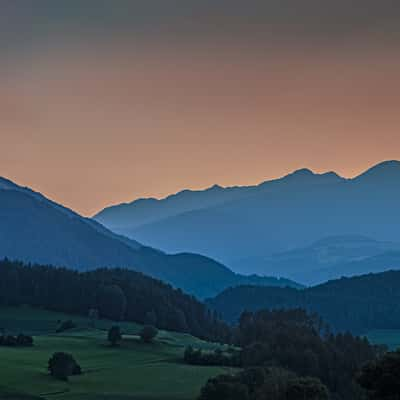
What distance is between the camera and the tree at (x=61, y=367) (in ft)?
361

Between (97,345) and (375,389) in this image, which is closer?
(375,389)

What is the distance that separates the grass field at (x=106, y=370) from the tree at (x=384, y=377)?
35141 mm

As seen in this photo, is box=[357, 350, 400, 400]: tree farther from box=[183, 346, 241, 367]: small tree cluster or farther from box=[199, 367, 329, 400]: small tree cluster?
box=[183, 346, 241, 367]: small tree cluster

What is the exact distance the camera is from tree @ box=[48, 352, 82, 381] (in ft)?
361

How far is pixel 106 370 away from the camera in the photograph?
396 feet

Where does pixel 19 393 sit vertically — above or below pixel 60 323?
Answer: below

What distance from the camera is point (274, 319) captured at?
185 metres

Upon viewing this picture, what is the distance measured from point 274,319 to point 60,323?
147ft

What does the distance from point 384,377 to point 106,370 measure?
6266cm

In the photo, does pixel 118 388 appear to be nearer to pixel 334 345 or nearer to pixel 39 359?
pixel 39 359

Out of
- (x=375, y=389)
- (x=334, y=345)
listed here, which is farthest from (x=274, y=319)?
(x=375, y=389)

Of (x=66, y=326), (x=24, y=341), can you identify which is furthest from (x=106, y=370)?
(x=66, y=326)

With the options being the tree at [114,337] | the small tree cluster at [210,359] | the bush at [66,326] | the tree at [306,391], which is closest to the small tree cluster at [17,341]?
the tree at [114,337]

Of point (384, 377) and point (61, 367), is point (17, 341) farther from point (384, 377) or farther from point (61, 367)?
point (384, 377)
